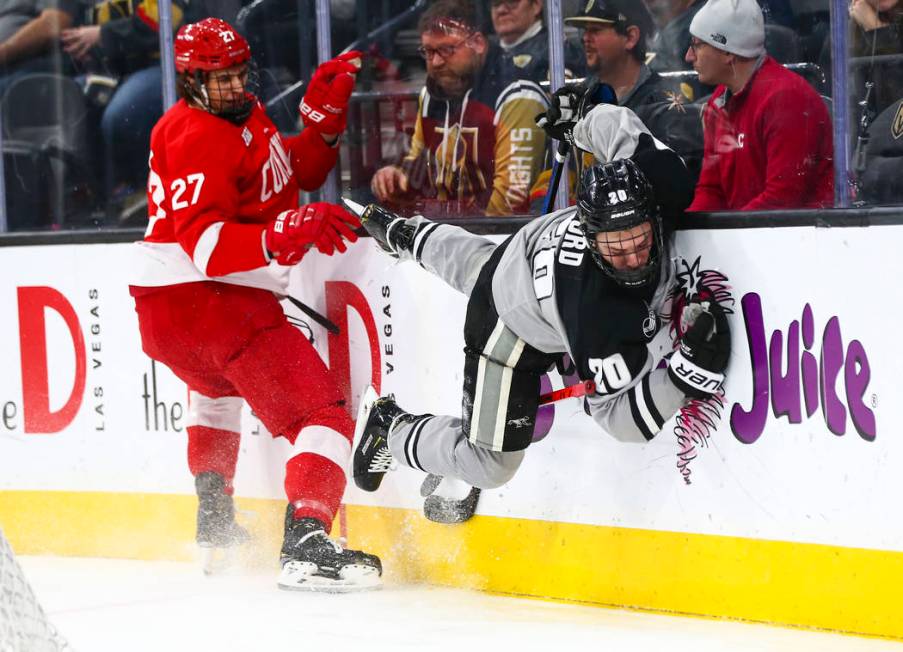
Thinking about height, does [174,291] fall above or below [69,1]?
below

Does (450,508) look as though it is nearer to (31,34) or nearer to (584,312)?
(584,312)

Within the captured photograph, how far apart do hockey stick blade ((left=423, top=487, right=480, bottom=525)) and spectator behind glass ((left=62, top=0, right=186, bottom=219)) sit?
4.51 feet

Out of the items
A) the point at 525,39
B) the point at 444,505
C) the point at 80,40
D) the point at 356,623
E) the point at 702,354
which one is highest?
the point at 80,40

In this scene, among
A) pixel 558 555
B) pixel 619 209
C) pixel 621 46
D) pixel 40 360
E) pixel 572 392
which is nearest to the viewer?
pixel 619 209

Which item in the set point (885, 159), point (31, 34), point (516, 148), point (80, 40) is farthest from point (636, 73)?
point (31, 34)

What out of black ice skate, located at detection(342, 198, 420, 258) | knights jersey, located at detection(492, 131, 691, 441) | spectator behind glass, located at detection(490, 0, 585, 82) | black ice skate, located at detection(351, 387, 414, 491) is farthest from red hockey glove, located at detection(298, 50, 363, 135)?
knights jersey, located at detection(492, 131, 691, 441)

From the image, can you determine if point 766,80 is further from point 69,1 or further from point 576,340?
point 69,1

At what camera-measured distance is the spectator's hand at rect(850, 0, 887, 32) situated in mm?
3293

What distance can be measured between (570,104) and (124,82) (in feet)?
5.46

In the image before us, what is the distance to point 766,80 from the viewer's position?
3.49m

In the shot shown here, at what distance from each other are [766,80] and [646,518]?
42.2 inches

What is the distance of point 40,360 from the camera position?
4.82 metres

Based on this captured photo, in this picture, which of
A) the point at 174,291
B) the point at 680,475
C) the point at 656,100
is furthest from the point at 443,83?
the point at 680,475

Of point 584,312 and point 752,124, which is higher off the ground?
point 752,124
